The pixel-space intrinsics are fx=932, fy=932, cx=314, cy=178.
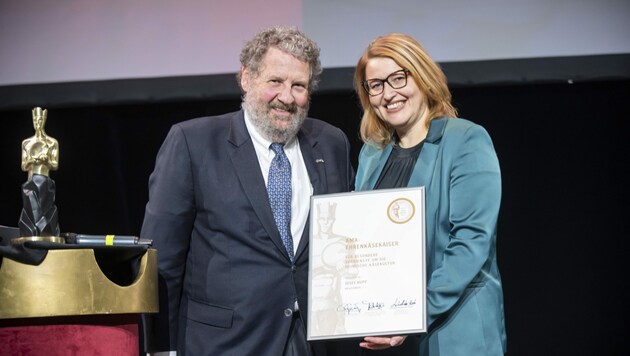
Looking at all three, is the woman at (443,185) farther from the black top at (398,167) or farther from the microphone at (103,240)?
the microphone at (103,240)

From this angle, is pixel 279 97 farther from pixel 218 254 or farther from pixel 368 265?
pixel 368 265

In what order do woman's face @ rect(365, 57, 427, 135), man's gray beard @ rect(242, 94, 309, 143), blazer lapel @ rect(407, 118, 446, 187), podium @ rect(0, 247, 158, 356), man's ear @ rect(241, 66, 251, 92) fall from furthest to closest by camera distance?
man's ear @ rect(241, 66, 251, 92) → man's gray beard @ rect(242, 94, 309, 143) → woman's face @ rect(365, 57, 427, 135) → blazer lapel @ rect(407, 118, 446, 187) → podium @ rect(0, 247, 158, 356)

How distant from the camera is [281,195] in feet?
8.95

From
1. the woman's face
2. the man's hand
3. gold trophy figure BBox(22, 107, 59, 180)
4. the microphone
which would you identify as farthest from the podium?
the woman's face

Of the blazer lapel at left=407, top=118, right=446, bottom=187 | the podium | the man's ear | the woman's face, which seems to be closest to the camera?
the podium

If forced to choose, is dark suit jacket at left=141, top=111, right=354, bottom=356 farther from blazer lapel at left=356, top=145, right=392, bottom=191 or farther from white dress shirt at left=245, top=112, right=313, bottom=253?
blazer lapel at left=356, top=145, right=392, bottom=191

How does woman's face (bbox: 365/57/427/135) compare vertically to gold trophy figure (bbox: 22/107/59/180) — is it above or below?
above

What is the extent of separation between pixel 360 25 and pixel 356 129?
0.55 metres

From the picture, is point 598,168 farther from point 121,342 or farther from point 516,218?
point 121,342

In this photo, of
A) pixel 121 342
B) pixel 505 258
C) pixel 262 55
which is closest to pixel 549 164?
pixel 505 258

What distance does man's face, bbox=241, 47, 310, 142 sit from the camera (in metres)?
2.80

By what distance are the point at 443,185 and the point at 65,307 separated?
42.5 inches

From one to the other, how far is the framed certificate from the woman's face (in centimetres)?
31
